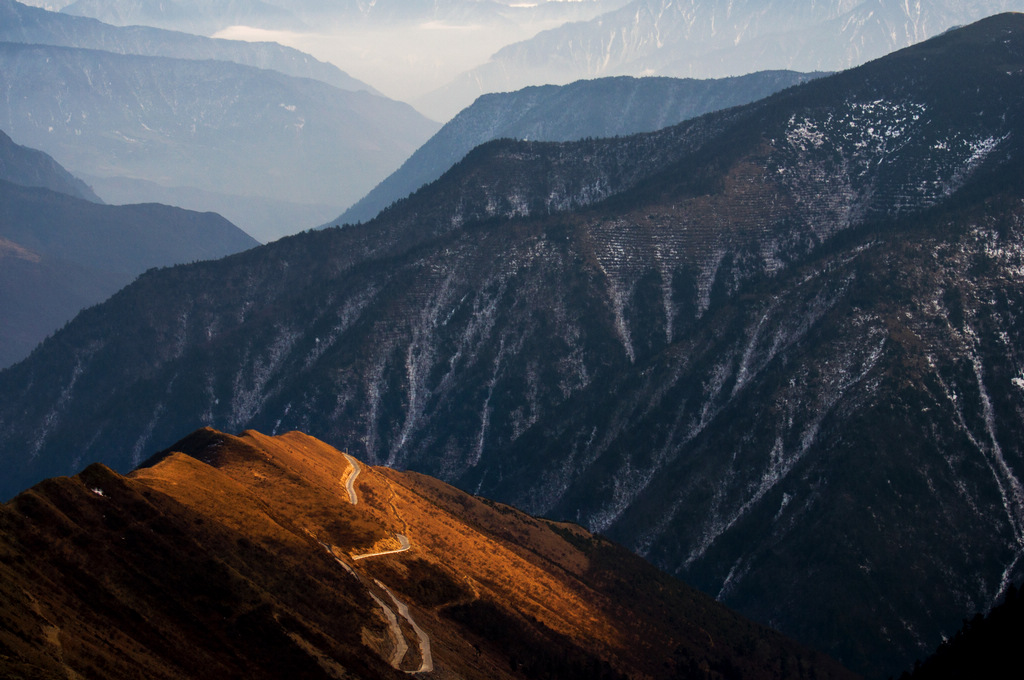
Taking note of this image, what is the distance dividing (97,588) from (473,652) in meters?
46.7

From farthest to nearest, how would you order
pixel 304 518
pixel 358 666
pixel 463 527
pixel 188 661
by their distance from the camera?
pixel 463 527 < pixel 304 518 < pixel 358 666 < pixel 188 661

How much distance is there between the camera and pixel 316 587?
111438 millimetres

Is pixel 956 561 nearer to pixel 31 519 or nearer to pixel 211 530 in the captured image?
pixel 211 530

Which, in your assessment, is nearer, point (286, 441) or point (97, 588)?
point (97, 588)

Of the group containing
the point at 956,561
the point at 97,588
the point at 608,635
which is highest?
the point at 956,561

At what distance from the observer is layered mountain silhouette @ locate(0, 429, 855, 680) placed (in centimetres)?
8725

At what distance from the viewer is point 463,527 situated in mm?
171125

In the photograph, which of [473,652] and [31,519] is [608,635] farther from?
[31,519]

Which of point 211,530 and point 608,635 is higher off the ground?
point 211,530

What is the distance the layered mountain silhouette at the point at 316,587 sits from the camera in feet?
286

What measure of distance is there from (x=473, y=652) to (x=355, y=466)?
71082 mm

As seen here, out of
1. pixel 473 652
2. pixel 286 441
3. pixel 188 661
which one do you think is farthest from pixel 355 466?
pixel 188 661

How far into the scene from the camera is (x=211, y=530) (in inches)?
4402

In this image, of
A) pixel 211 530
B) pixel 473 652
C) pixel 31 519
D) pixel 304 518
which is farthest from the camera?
pixel 304 518
